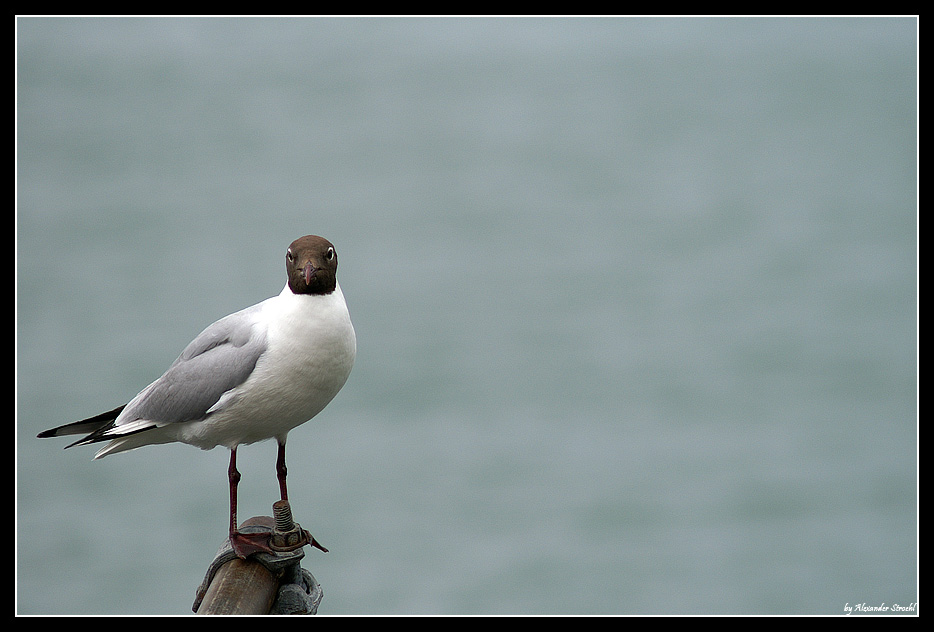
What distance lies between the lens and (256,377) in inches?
86.4

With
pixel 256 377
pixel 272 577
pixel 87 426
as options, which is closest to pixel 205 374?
pixel 256 377

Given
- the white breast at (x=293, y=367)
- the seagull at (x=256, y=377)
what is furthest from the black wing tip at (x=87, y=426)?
the white breast at (x=293, y=367)

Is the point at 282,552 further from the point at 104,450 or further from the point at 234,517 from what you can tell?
the point at 104,450

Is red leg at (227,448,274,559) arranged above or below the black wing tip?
below

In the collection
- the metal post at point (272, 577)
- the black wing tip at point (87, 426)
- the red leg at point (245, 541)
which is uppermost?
the black wing tip at point (87, 426)

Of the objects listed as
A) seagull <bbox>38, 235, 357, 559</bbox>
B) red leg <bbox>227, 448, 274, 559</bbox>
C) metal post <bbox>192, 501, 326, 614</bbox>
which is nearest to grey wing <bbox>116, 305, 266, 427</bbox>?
seagull <bbox>38, 235, 357, 559</bbox>

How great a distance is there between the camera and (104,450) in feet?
7.77

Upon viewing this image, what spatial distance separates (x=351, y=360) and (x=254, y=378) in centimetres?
22

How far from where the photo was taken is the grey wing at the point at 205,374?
2.22 meters

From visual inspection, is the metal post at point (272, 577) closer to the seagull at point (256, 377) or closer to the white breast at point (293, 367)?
the seagull at point (256, 377)

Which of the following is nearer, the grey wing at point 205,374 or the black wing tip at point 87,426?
the grey wing at point 205,374

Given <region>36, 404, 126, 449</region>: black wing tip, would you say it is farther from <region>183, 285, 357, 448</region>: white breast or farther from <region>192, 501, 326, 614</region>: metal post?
<region>192, 501, 326, 614</region>: metal post

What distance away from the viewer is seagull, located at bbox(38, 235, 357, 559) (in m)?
2.14

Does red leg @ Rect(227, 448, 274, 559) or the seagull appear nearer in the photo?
the seagull
